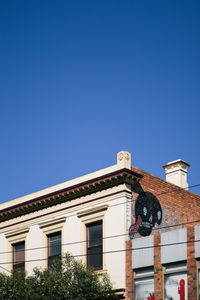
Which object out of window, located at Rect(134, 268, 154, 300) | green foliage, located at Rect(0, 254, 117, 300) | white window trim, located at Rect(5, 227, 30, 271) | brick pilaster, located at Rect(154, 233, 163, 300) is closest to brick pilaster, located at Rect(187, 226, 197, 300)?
brick pilaster, located at Rect(154, 233, 163, 300)

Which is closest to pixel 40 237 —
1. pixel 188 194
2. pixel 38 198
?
pixel 38 198

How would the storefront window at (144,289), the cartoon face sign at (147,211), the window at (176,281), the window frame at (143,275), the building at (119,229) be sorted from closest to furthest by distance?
the window at (176,281) → the building at (119,229) → the storefront window at (144,289) → the window frame at (143,275) → the cartoon face sign at (147,211)

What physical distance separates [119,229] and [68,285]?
3.32 meters

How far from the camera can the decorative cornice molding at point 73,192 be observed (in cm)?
2723

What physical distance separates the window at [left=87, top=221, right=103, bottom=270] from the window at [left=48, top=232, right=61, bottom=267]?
216 centimetres

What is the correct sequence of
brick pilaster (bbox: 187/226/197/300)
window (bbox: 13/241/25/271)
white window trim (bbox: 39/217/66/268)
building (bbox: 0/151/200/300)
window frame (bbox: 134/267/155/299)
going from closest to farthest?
brick pilaster (bbox: 187/226/197/300) → building (bbox: 0/151/200/300) → window frame (bbox: 134/267/155/299) → white window trim (bbox: 39/217/66/268) → window (bbox: 13/241/25/271)

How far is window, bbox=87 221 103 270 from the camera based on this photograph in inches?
1074

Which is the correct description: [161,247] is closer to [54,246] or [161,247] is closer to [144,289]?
[144,289]

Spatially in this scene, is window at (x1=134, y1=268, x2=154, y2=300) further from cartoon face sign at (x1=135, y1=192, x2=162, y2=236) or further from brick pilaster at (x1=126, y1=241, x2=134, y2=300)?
cartoon face sign at (x1=135, y1=192, x2=162, y2=236)

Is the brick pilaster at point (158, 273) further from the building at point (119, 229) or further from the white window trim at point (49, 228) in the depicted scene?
the white window trim at point (49, 228)

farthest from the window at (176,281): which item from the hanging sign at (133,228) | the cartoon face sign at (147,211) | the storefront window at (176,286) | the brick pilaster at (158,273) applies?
the cartoon face sign at (147,211)

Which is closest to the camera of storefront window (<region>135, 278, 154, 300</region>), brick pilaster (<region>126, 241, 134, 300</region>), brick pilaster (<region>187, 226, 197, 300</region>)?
brick pilaster (<region>187, 226, 197, 300</region>)

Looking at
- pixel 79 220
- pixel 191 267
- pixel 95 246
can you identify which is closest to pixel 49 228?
pixel 79 220

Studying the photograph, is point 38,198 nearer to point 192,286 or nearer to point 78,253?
point 78,253
